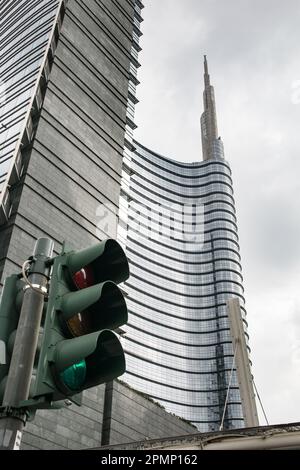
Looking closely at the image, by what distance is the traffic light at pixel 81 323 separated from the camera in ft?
10.2

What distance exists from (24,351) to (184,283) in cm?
12608

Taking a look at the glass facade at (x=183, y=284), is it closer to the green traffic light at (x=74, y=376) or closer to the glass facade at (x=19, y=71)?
the glass facade at (x=19, y=71)

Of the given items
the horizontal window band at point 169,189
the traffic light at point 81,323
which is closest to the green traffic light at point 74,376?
the traffic light at point 81,323

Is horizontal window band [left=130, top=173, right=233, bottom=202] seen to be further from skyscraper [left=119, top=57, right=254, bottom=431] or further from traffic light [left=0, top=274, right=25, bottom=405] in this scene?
traffic light [left=0, top=274, right=25, bottom=405]

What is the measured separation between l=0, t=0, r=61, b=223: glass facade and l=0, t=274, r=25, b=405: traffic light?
34.8 meters

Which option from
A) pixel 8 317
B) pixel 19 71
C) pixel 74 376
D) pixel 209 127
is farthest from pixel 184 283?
pixel 74 376

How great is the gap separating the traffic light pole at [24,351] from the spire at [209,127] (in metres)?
149

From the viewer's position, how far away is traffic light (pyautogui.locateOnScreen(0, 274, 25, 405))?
3.39m

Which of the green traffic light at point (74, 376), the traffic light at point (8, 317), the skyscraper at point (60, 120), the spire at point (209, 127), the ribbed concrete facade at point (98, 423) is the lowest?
the green traffic light at point (74, 376)

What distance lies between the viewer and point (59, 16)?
53.9 m

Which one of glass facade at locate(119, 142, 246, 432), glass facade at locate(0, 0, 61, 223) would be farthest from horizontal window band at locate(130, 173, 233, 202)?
glass facade at locate(0, 0, 61, 223)

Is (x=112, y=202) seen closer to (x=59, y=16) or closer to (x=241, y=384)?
(x=59, y=16)

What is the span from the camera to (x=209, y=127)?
161375 mm
